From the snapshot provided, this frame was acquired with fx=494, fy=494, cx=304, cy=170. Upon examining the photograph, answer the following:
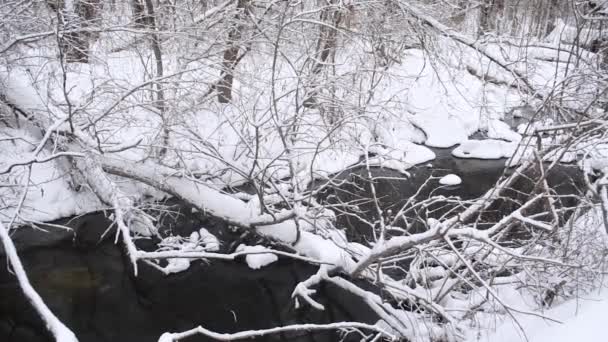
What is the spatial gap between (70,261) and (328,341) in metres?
3.61

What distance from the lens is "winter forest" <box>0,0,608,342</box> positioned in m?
4.37

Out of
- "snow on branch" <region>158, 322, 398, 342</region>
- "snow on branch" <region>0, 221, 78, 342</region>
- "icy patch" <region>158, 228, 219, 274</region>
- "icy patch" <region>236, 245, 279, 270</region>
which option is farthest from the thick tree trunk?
"snow on branch" <region>158, 322, 398, 342</region>

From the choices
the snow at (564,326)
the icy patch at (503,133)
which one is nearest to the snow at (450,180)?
the icy patch at (503,133)

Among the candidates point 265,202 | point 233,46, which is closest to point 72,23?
point 233,46

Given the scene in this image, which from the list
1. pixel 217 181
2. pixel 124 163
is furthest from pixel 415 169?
pixel 124 163

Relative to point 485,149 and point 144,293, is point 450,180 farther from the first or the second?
point 144,293

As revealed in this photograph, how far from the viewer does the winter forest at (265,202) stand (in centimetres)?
437

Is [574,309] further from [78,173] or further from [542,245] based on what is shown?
[78,173]

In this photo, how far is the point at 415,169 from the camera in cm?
1057

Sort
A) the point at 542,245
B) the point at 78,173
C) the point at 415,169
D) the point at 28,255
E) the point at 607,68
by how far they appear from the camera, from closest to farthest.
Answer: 1. the point at 542,245
2. the point at 607,68
3. the point at 28,255
4. the point at 78,173
5. the point at 415,169

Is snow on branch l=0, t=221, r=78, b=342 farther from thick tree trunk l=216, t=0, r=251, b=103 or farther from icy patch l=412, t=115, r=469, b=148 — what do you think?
icy patch l=412, t=115, r=469, b=148

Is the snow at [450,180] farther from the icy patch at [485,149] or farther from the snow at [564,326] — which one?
the snow at [564,326]

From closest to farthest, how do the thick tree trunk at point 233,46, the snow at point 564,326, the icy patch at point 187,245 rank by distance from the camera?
the snow at point 564,326
the icy patch at point 187,245
the thick tree trunk at point 233,46

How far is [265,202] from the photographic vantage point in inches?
250
